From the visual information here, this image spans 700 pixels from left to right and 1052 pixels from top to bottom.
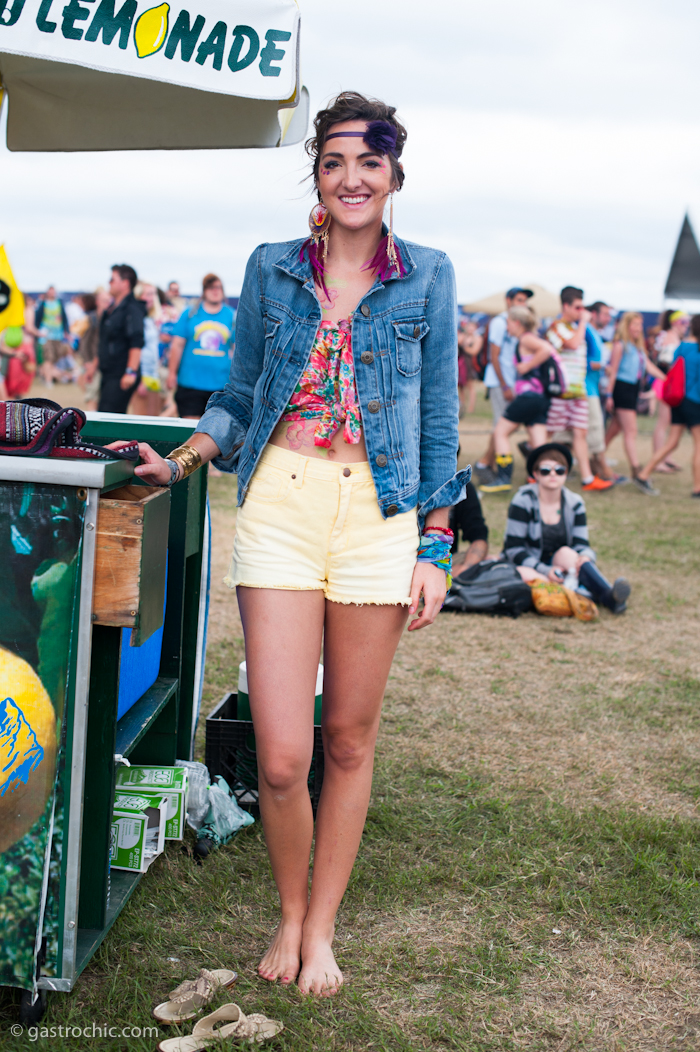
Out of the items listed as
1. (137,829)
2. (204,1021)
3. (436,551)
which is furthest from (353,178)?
(204,1021)

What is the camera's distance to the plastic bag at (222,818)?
298 cm

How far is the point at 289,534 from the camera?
2146mm

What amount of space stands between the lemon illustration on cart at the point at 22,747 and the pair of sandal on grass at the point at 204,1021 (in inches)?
21.0

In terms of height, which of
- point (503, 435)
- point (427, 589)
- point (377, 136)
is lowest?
point (427, 589)

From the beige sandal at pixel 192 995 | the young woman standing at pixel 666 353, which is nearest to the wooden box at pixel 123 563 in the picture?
the beige sandal at pixel 192 995

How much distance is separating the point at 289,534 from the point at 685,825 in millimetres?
1893

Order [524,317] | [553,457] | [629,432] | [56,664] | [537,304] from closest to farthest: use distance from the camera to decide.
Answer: [56,664] < [553,457] < [524,317] < [629,432] < [537,304]

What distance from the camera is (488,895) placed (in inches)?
109

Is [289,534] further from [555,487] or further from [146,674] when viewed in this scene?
[555,487]

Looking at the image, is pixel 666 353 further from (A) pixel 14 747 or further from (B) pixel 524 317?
(A) pixel 14 747

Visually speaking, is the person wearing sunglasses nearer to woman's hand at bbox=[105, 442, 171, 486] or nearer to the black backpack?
the black backpack

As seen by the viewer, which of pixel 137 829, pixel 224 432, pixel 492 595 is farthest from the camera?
pixel 492 595

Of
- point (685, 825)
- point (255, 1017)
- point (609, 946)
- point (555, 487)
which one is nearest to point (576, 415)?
point (555, 487)

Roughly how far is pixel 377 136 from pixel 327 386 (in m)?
0.56
